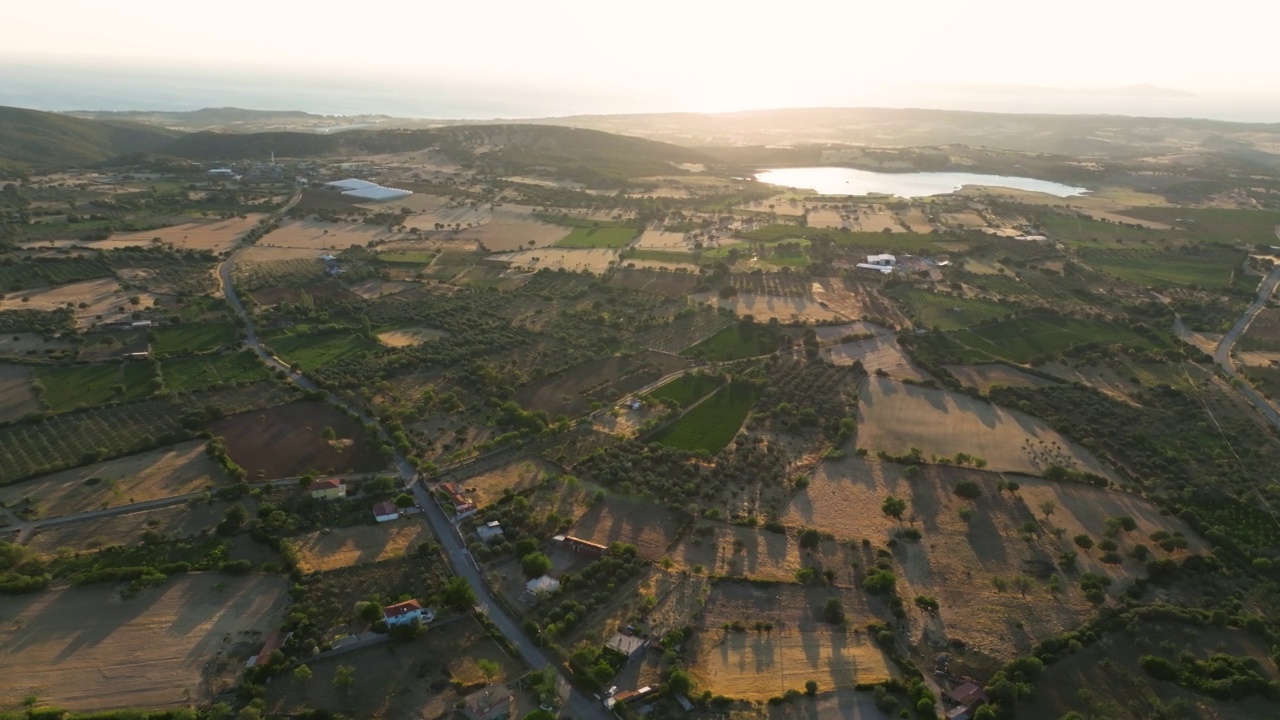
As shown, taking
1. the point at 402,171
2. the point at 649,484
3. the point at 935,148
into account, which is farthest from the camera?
the point at 935,148

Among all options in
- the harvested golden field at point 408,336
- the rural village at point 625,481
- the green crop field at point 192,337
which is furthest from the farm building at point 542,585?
the green crop field at point 192,337

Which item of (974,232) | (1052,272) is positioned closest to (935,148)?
(974,232)

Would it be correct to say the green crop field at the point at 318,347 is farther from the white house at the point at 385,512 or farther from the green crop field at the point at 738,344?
the green crop field at the point at 738,344

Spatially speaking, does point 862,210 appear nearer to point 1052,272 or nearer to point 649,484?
point 1052,272

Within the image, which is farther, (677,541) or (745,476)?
(745,476)

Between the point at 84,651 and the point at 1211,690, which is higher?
the point at 84,651
